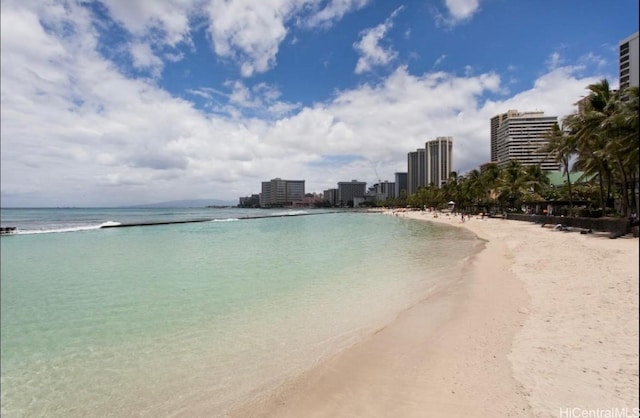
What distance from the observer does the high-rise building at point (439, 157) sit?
167 metres

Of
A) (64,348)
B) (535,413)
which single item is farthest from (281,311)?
(535,413)

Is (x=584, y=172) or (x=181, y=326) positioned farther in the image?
(x=584, y=172)

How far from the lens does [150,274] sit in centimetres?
1739

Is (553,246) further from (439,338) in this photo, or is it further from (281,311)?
(281,311)

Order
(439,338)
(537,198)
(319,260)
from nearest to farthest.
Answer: (439,338) < (319,260) < (537,198)

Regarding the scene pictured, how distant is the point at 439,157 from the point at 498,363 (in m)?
174

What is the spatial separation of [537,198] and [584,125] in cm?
2770

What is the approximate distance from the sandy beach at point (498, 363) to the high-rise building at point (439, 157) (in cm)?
16445

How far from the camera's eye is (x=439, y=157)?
170 meters

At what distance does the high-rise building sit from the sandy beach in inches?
6474

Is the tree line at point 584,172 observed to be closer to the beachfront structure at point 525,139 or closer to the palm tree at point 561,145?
the palm tree at point 561,145

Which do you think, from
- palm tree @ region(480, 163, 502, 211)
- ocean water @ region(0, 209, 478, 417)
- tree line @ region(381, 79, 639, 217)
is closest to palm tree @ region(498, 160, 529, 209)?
tree line @ region(381, 79, 639, 217)

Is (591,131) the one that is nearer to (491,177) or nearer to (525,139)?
(525,139)

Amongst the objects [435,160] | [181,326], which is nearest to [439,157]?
[435,160]
